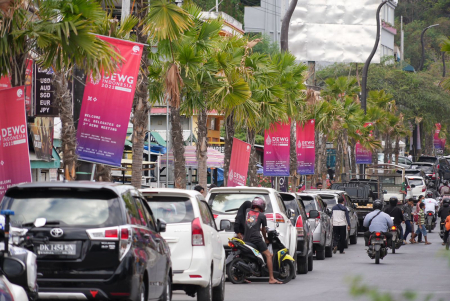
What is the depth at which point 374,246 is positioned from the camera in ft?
70.8

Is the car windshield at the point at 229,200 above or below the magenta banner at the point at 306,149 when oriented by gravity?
below

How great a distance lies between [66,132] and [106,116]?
1.03 m

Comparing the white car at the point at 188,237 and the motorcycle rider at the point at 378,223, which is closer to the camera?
the white car at the point at 188,237

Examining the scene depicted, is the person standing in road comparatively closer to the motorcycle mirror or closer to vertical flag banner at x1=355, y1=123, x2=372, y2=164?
the motorcycle mirror

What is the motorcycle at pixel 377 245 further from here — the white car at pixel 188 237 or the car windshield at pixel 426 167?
the car windshield at pixel 426 167

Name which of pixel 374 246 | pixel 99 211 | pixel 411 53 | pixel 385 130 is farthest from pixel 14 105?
pixel 411 53

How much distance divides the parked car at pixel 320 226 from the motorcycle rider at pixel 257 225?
21.2 feet

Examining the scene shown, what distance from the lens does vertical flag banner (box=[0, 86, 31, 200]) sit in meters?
13.3

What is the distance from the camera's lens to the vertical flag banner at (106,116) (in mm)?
15453

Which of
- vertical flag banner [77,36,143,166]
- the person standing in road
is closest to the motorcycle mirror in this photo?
vertical flag banner [77,36,143,166]

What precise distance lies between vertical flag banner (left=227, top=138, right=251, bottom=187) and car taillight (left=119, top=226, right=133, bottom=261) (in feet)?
62.4

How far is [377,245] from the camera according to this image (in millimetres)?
21547

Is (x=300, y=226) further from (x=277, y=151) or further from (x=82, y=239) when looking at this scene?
(x=277, y=151)

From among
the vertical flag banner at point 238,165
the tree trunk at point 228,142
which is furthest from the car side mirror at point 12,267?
the tree trunk at point 228,142
